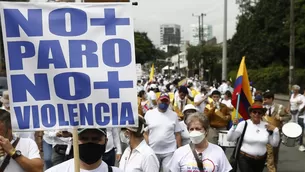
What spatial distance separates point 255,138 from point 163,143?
1.36 meters

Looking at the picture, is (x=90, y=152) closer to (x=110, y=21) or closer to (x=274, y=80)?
(x=110, y=21)

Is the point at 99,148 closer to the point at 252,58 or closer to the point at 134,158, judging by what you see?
the point at 134,158

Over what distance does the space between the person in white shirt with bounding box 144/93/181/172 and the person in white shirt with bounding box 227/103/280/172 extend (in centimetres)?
94

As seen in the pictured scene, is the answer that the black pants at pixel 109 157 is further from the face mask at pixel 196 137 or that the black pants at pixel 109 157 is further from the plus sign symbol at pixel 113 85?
the plus sign symbol at pixel 113 85

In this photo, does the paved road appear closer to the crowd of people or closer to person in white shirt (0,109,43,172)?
the crowd of people

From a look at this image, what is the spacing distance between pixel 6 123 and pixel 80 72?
102 centimetres

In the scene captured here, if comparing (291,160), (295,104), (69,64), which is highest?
(69,64)

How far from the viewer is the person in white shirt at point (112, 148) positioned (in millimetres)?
6715

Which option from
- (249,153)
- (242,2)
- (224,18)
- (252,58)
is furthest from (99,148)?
(242,2)

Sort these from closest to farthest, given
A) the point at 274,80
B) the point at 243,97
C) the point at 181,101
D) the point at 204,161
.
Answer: the point at 204,161, the point at 243,97, the point at 181,101, the point at 274,80

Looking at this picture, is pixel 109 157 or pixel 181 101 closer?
pixel 109 157

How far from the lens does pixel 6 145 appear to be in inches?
151

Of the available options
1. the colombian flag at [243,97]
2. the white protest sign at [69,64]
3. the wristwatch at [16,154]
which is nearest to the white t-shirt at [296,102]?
the colombian flag at [243,97]

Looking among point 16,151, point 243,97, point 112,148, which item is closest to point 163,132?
point 112,148
